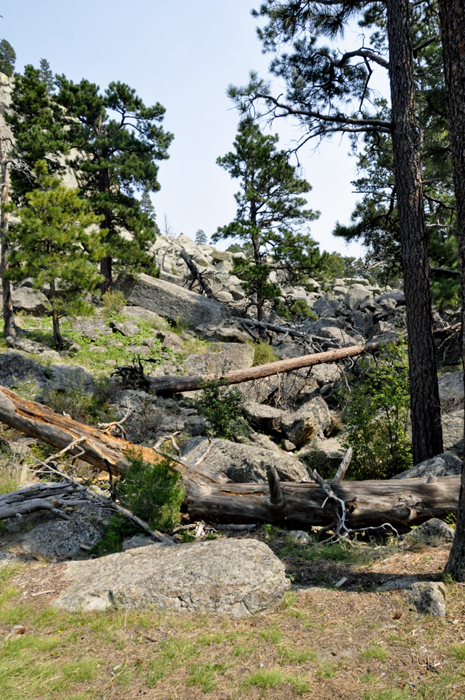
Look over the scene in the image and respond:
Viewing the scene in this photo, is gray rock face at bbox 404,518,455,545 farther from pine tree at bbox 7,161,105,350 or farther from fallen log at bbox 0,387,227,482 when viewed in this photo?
pine tree at bbox 7,161,105,350

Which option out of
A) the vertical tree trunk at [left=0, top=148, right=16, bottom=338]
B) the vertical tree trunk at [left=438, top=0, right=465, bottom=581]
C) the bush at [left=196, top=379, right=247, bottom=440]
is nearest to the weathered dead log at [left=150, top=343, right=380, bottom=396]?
the bush at [left=196, top=379, right=247, bottom=440]

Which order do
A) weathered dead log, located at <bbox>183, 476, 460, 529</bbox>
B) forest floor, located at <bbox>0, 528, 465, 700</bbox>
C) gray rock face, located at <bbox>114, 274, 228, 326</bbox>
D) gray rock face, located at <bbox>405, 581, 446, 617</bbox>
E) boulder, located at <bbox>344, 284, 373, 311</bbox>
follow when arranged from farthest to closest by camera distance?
boulder, located at <bbox>344, 284, 373, 311</bbox>
gray rock face, located at <bbox>114, 274, 228, 326</bbox>
weathered dead log, located at <bbox>183, 476, 460, 529</bbox>
gray rock face, located at <bbox>405, 581, 446, 617</bbox>
forest floor, located at <bbox>0, 528, 465, 700</bbox>

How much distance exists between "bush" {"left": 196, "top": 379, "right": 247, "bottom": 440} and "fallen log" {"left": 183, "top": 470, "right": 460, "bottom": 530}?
135 inches

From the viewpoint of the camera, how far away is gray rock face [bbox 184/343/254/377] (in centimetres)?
1398

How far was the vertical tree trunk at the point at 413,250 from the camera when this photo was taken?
7348 millimetres

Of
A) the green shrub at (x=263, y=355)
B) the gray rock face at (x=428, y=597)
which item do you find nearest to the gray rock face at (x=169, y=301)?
the green shrub at (x=263, y=355)

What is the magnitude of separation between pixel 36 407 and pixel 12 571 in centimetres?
295

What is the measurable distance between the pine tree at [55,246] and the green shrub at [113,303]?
130 inches

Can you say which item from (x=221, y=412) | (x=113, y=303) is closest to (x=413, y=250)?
(x=221, y=412)

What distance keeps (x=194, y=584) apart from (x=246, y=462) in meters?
3.25

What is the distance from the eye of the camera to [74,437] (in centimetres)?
648

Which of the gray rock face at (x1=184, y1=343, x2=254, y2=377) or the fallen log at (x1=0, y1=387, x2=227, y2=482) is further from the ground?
the gray rock face at (x1=184, y1=343, x2=254, y2=377)

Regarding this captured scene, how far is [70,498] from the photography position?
6004 mm

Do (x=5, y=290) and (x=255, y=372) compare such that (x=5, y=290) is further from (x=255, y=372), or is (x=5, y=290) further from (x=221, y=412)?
(x=221, y=412)
